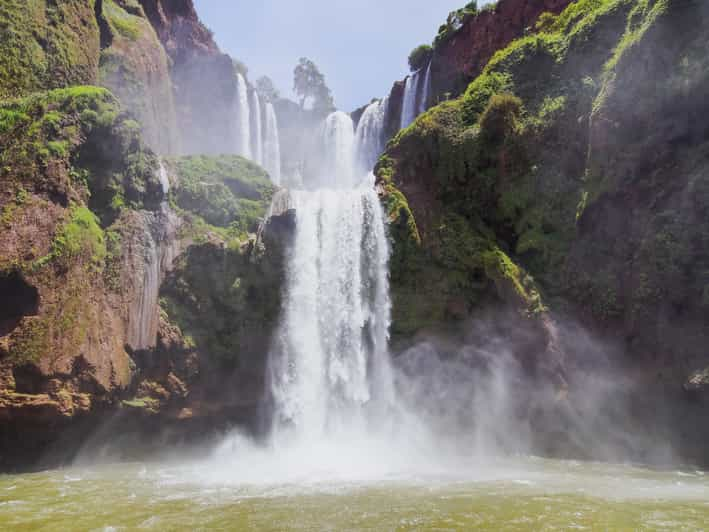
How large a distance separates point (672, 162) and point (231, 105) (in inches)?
1339

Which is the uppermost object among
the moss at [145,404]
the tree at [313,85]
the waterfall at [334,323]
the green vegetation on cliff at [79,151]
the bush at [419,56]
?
the tree at [313,85]

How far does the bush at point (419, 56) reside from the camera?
34969 mm

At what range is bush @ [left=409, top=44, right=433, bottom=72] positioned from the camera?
3497 cm

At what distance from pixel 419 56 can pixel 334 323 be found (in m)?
27.4

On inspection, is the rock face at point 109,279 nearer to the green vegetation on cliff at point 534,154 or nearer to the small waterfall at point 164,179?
the small waterfall at point 164,179

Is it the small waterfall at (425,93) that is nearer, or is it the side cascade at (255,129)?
the small waterfall at (425,93)

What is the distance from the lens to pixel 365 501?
357 inches

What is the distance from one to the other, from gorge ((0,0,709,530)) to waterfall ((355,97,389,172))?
13.9m

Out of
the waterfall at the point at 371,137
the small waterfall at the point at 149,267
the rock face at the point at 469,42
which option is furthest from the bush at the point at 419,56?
the small waterfall at the point at 149,267

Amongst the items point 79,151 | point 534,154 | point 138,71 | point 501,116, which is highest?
point 138,71

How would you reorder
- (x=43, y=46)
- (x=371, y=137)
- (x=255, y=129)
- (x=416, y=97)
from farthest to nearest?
(x=255, y=129)
(x=371, y=137)
(x=416, y=97)
(x=43, y=46)

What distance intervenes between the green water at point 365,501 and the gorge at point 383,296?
13 centimetres

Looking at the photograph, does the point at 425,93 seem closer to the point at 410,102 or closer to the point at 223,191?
the point at 410,102

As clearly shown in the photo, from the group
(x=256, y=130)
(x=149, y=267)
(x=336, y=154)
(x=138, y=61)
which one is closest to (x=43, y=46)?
(x=138, y=61)
